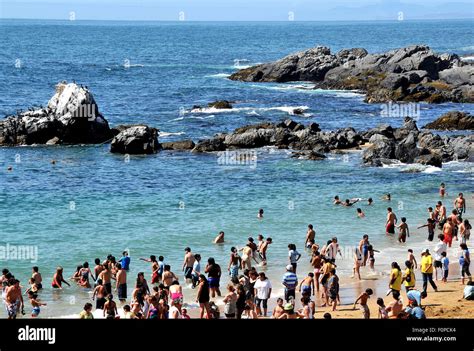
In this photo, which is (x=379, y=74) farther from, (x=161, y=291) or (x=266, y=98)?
(x=161, y=291)

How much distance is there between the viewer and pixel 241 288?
25.0m

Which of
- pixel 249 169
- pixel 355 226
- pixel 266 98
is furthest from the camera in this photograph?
pixel 266 98

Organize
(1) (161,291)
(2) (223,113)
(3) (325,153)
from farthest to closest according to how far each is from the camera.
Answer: (2) (223,113) → (3) (325,153) → (1) (161,291)

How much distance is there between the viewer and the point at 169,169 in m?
55.7

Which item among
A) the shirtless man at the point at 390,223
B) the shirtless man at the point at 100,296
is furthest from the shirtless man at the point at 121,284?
the shirtless man at the point at 390,223

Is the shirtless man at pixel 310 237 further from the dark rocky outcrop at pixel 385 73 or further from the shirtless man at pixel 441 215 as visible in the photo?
the dark rocky outcrop at pixel 385 73

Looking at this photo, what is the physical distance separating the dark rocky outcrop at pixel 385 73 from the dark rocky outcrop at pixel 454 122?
1547 cm

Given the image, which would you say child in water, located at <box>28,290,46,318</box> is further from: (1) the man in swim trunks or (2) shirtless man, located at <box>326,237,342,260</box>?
(1) the man in swim trunks

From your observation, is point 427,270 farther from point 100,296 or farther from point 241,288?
point 100,296

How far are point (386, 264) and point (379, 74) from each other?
6672 centimetres

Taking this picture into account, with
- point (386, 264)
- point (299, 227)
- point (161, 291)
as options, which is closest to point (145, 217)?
point (299, 227)

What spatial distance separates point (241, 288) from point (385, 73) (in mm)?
75884

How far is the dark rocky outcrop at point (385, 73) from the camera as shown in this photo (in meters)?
86.1
